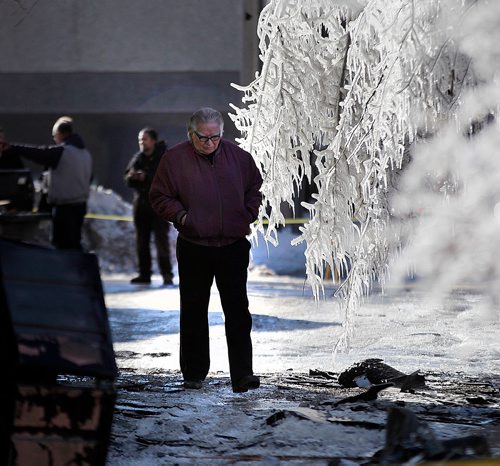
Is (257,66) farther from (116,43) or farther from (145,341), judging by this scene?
(145,341)

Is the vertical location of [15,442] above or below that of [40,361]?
below

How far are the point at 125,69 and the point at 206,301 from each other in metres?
20.9

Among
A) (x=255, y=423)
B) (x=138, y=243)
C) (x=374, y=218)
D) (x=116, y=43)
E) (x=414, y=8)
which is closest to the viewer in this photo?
(x=255, y=423)

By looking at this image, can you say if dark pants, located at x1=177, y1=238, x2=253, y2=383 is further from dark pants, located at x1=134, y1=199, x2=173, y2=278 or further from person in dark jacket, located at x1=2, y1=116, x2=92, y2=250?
dark pants, located at x1=134, y1=199, x2=173, y2=278

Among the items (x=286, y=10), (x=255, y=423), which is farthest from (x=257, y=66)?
(x=255, y=423)

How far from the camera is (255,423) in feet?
20.3

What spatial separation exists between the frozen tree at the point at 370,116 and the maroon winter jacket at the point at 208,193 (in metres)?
0.69

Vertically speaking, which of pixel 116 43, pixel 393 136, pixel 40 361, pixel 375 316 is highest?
pixel 116 43

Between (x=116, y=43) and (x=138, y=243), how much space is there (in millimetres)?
13160

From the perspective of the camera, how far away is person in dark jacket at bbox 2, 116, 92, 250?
538 inches

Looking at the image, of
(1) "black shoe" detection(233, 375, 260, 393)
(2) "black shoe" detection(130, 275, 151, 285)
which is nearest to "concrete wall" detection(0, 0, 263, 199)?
(2) "black shoe" detection(130, 275, 151, 285)

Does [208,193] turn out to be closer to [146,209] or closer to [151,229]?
[146,209]

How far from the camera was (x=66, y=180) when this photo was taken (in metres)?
13.7

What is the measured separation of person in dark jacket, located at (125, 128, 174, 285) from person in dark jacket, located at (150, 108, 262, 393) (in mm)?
7279
